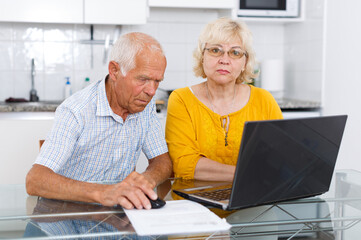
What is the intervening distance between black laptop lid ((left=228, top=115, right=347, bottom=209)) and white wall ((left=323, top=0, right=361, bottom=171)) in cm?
185

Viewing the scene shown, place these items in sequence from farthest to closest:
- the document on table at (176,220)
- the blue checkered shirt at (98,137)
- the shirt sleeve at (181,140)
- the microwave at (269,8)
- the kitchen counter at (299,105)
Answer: the microwave at (269,8) < the kitchen counter at (299,105) < the shirt sleeve at (181,140) < the blue checkered shirt at (98,137) < the document on table at (176,220)

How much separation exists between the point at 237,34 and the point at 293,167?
816mm

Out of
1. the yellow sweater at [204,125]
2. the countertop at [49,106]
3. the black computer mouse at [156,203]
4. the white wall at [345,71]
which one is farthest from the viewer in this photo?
the countertop at [49,106]

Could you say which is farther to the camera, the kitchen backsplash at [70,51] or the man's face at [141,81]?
the kitchen backsplash at [70,51]

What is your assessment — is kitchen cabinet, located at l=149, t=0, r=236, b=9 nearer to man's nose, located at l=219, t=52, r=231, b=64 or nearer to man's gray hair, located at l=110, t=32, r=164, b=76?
man's nose, located at l=219, t=52, r=231, b=64

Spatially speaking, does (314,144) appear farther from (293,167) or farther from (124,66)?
(124,66)

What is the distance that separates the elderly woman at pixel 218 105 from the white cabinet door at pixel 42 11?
5.21 ft

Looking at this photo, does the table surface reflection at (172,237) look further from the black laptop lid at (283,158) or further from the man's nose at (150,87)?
the man's nose at (150,87)

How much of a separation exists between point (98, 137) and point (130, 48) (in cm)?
36

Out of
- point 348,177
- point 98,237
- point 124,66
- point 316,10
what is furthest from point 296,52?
point 98,237

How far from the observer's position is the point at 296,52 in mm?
3701

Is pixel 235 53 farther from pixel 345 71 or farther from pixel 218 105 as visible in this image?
pixel 345 71

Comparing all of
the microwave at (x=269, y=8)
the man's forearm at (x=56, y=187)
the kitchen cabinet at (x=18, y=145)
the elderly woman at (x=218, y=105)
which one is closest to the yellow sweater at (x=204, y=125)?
the elderly woman at (x=218, y=105)

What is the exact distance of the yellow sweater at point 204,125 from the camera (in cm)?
177
